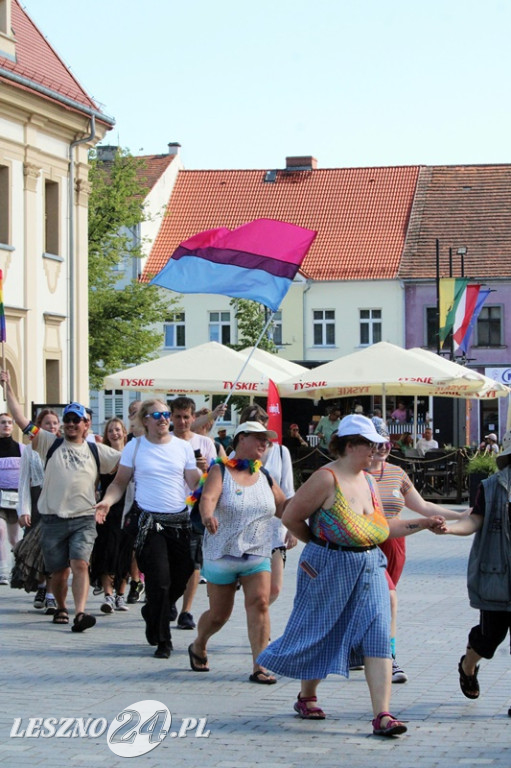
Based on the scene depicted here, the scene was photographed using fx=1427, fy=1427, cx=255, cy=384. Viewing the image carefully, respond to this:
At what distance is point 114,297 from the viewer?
45.8 meters

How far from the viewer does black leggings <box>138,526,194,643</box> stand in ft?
32.6

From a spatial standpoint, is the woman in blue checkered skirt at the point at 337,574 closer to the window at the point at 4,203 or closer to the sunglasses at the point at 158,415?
the sunglasses at the point at 158,415

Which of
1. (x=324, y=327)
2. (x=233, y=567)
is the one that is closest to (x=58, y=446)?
(x=233, y=567)

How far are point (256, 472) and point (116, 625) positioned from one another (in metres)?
2.91

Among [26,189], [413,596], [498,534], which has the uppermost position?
[26,189]

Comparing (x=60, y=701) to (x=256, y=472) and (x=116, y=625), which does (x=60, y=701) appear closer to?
(x=256, y=472)

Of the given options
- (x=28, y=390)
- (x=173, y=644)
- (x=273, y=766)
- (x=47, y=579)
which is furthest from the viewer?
(x=28, y=390)

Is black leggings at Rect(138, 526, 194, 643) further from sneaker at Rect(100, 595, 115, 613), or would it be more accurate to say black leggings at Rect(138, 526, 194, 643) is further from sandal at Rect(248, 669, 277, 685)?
sneaker at Rect(100, 595, 115, 613)

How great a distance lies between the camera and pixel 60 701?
8141 mm

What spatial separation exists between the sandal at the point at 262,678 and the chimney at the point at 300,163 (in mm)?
52567

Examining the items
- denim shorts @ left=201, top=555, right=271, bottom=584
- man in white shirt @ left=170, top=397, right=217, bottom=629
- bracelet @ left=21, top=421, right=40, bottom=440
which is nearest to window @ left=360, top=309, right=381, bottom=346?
bracelet @ left=21, top=421, right=40, bottom=440

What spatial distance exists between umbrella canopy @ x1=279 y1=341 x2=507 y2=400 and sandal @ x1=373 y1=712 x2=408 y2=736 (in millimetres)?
18573

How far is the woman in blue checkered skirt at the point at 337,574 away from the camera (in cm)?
752

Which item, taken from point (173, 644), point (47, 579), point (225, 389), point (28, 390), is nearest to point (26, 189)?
point (28, 390)
